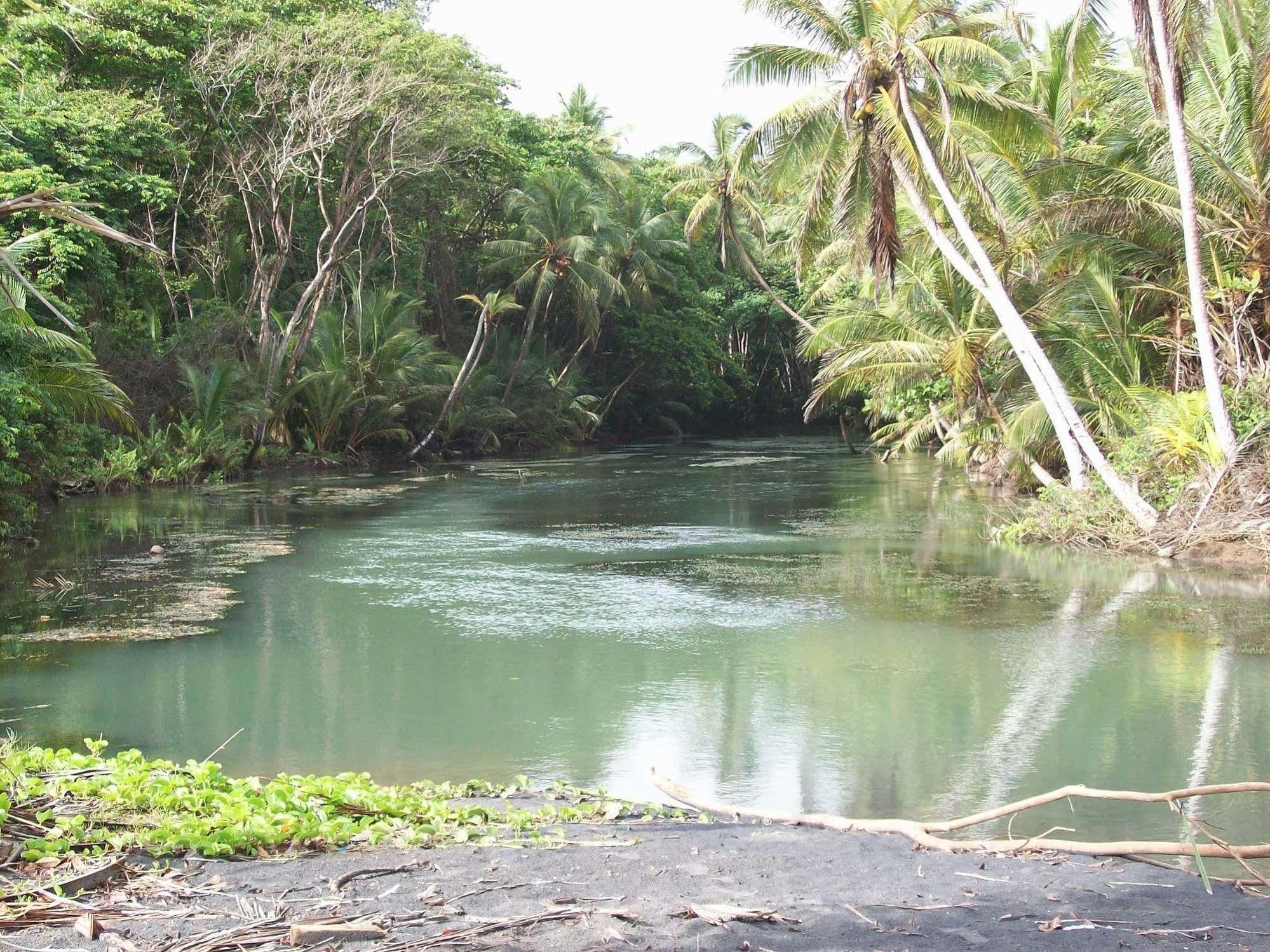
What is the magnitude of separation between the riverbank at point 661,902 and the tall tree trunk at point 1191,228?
8728mm

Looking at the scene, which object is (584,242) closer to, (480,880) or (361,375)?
(361,375)

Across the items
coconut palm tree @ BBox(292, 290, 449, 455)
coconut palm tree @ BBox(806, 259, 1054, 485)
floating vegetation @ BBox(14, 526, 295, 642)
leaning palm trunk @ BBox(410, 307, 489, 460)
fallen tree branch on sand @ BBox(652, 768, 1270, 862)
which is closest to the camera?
fallen tree branch on sand @ BBox(652, 768, 1270, 862)

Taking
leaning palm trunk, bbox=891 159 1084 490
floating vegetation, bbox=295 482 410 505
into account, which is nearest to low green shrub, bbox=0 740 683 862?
leaning palm trunk, bbox=891 159 1084 490

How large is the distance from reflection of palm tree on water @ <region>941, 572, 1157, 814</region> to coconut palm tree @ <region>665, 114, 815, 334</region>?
16.4 m

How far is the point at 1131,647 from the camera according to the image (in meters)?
8.54

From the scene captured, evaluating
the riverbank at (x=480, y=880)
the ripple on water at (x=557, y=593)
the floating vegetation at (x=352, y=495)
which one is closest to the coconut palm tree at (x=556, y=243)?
the floating vegetation at (x=352, y=495)

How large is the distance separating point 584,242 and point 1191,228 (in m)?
20.1

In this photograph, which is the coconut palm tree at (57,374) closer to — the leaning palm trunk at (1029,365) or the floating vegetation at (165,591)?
the floating vegetation at (165,591)

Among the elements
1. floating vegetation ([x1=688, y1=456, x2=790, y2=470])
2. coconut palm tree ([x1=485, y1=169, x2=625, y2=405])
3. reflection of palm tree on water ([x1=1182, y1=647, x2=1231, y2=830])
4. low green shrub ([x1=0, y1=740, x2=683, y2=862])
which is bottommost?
reflection of palm tree on water ([x1=1182, y1=647, x2=1231, y2=830])

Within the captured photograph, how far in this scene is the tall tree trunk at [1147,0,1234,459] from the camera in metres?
11.2

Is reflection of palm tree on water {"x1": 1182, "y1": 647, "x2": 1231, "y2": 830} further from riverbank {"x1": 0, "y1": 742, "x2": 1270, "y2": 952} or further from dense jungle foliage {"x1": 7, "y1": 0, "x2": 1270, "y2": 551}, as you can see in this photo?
dense jungle foliage {"x1": 7, "y1": 0, "x2": 1270, "y2": 551}

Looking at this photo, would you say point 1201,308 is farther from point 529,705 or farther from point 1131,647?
point 529,705

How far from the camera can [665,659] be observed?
329 inches

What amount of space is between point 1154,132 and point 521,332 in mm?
23813
